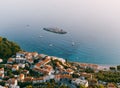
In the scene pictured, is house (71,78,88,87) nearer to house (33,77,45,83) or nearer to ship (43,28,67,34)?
house (33,77,45,83)

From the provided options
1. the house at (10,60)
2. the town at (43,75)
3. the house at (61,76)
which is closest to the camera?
the town at (43,75)

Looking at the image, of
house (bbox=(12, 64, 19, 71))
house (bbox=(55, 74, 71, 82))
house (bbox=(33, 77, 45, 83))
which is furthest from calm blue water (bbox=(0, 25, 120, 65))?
house (bbox=(33, 77, 45, 83))

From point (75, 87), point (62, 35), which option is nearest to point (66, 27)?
point (62, 35)

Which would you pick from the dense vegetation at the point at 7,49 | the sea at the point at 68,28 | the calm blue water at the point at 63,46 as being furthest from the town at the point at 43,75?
the sea at the point at 68,28

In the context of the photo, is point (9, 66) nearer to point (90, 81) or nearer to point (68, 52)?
point (90, 81)

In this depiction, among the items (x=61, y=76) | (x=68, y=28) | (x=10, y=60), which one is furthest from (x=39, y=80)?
(x=68, y=28)

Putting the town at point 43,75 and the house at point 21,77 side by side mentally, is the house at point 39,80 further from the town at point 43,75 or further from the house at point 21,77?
the house at point 21,77
